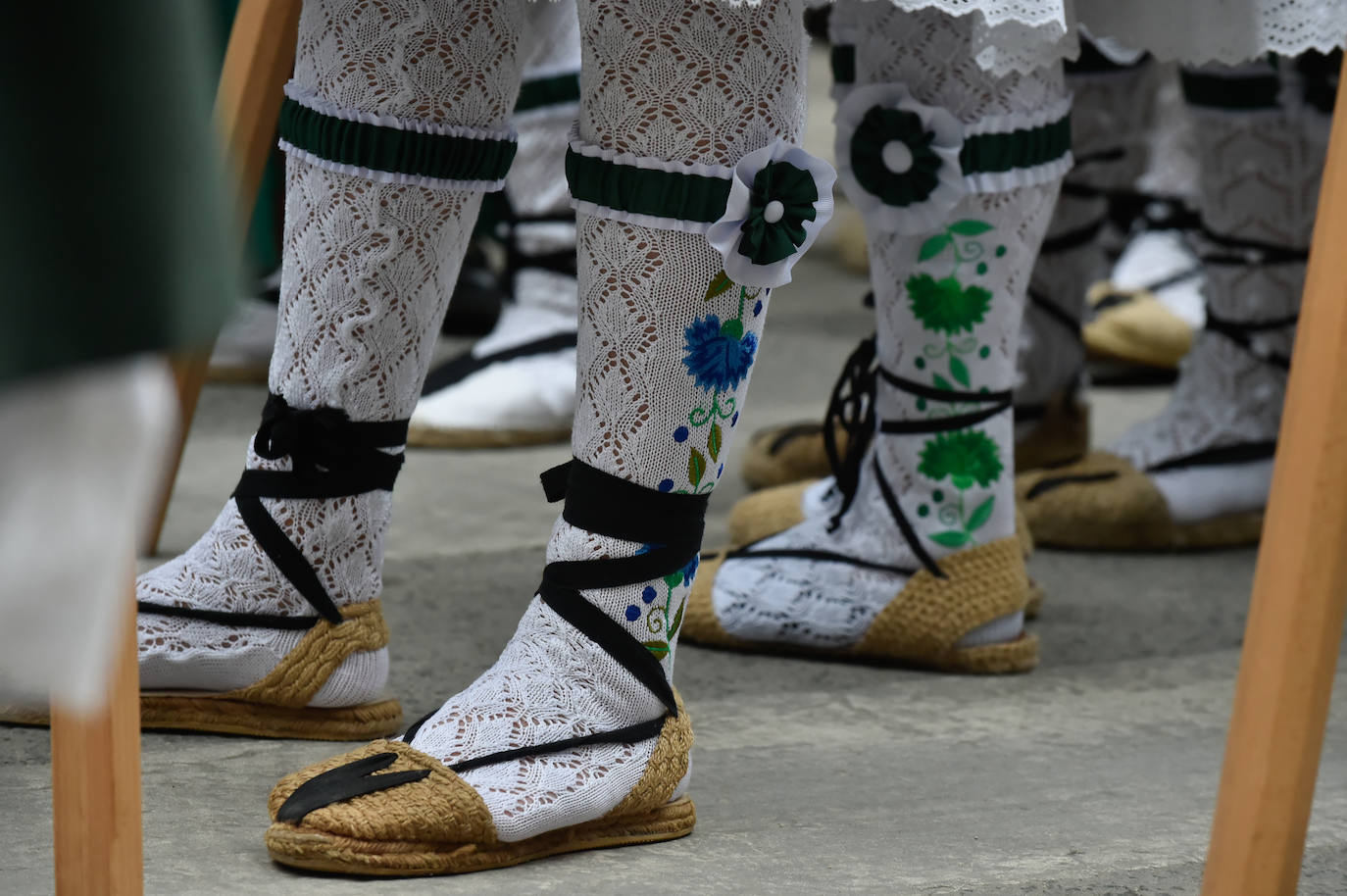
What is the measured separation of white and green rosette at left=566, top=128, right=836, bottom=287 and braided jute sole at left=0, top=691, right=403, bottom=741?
0.35 meters

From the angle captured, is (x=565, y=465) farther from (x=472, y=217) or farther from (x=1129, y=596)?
(x=1129, y=596)

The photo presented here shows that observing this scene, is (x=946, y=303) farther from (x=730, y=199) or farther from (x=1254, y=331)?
(x=1254, y=331)

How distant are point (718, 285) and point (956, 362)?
36 centimetres

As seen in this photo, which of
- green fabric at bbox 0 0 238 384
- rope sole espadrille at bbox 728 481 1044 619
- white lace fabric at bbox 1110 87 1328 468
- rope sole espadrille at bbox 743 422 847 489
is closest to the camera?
green fabric at bbox 0 0 238 384

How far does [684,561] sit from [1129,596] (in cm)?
66

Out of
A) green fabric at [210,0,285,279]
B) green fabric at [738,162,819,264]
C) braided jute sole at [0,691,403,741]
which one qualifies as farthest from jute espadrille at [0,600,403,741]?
green fabric at [210,0,285,279]

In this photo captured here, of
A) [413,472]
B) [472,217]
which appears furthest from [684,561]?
[413,472]

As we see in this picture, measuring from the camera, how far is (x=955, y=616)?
113cm

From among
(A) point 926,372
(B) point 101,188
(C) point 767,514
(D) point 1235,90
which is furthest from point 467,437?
(B) point 101,188

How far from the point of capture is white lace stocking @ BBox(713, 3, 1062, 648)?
1.07 meters

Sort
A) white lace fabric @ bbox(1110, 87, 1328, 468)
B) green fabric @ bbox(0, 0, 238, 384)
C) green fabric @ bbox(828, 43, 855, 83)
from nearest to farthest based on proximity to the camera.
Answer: green fabric @ bbox(0, 0, 238, 384)
green fabric @ bbox(828, 43, 855, 83)
white lace fabric @ bbox(1110, 87, 1328, 468)

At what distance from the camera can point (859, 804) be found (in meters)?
0.90

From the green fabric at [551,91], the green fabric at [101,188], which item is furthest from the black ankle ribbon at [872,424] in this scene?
the green fabric at [101,188]

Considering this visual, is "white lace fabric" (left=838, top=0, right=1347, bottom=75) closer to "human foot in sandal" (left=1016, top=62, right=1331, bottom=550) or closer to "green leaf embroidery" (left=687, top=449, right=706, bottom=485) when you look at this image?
"green leaf embroidery" (left=687, top=449, right=706, bottom=485)
